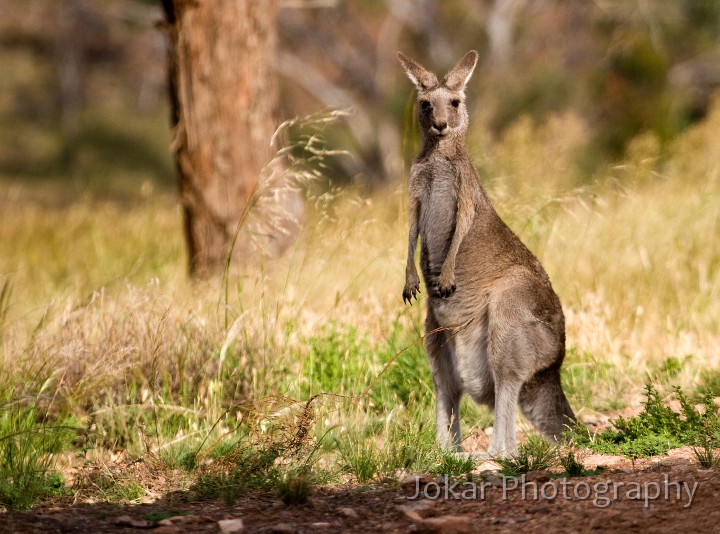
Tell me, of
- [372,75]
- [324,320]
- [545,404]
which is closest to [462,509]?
[545,404]

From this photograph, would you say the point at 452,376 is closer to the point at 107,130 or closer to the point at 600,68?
the point at 600,68

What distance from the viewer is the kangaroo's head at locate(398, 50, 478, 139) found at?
17.0 feet

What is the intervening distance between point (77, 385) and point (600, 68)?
16.8 m

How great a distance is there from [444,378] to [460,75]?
1524 mm

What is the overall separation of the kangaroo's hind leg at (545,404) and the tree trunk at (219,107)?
10.7 ft

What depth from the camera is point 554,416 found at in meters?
5.17

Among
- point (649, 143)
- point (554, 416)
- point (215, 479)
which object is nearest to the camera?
point (215, 479)

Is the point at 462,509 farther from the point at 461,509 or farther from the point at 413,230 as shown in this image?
the point at 413,230

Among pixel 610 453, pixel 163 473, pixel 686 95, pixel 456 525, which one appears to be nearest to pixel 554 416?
pixel 610 453

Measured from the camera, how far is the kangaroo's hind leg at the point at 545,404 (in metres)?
5.16

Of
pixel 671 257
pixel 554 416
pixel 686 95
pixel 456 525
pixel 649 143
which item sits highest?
pixel 686 95

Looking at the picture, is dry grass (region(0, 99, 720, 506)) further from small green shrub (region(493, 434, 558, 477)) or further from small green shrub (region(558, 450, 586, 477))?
small green shrub (region(558, 450, 586, 477))

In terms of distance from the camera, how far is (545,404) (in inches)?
204

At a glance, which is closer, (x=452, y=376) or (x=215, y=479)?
(x=215, y=479)
